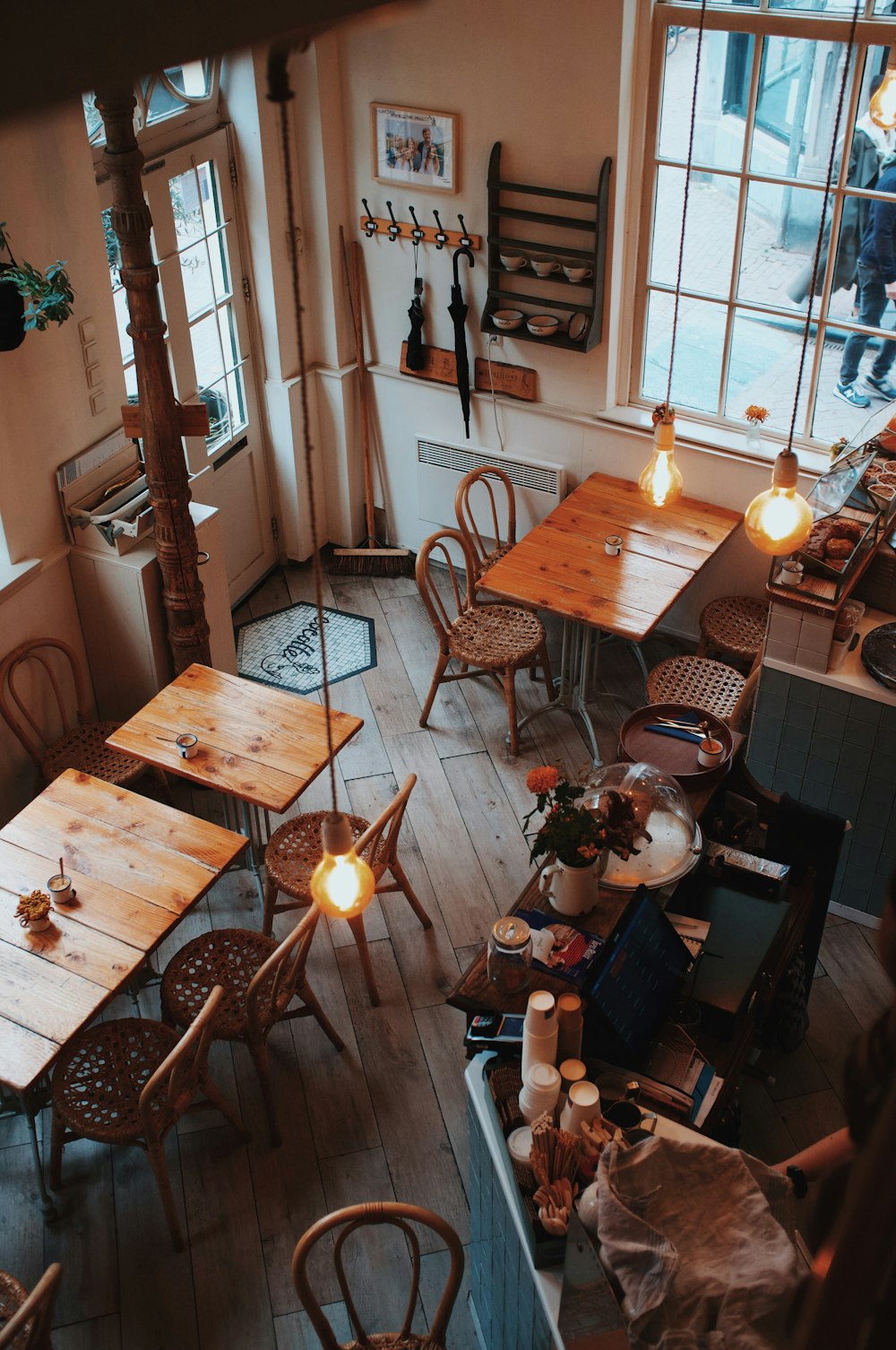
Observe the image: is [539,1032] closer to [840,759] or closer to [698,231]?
[840,759]

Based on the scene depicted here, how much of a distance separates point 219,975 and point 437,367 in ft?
10.9

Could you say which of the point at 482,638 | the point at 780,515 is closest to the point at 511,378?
the point at 482,638

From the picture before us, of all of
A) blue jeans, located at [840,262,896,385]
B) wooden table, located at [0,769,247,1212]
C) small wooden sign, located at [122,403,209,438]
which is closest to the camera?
wooden table, located at [0,769,247,1212]

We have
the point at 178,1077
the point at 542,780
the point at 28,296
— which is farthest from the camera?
the point at 28,296

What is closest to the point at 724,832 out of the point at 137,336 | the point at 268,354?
the point at 137,336

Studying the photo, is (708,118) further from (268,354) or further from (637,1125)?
(637,1125)

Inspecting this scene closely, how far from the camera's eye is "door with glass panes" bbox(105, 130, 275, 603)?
5258 mm

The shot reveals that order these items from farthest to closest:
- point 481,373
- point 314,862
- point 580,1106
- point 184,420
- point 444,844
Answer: point 481,373
point 444,844
point 184,420
point 314,862
point 580,1106

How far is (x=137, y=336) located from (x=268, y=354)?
5.83ft

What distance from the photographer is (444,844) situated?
16.3 ft

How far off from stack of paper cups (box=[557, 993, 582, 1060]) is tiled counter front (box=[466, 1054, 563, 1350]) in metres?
0.20

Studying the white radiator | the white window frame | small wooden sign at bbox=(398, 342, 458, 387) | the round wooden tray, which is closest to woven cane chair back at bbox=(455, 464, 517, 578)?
the white radiator

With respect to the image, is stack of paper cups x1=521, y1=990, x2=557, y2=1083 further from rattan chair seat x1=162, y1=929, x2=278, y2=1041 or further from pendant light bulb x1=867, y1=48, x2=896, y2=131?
pendant light bulb x1=867, y1=48, x2=896, y2=131

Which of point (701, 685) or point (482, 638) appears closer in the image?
point (701, 685)
